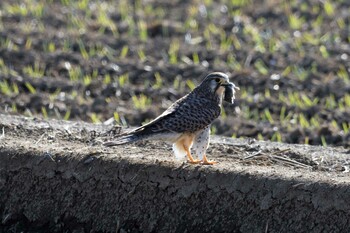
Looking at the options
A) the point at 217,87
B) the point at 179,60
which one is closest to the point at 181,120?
the point at 217,87

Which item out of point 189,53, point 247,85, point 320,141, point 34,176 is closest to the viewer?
point 34,176

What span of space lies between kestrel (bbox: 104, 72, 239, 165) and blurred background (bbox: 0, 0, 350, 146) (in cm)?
191

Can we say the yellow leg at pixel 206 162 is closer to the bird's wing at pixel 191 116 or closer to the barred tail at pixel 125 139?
the bird's wing at pixel 191 116

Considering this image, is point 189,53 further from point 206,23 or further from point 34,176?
point 34,176

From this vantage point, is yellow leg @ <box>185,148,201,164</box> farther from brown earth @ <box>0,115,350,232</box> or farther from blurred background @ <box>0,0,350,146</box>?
blurred background @ <box>0,0,350,146</box>

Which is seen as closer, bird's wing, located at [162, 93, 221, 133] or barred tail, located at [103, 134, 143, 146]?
barred tail, located at [103, 134, 143, 146]

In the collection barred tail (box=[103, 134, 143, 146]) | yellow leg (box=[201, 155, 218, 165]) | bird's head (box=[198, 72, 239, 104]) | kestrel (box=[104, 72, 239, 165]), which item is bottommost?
yellow leg (box=[201, 155, 218, 165])

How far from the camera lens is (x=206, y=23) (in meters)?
15.0

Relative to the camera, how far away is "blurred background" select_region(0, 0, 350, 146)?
1146 cm

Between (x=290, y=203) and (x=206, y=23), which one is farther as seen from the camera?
(x=206, y=23)

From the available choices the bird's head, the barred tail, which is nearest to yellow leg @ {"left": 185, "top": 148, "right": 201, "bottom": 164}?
the barred tail

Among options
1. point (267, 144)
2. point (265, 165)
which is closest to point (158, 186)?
point (265, 165)

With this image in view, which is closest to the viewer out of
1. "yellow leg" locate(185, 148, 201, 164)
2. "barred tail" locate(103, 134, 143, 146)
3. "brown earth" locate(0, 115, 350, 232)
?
"brown earth" locate(0, 115, 350, 232)

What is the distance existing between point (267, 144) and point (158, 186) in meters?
1.63
